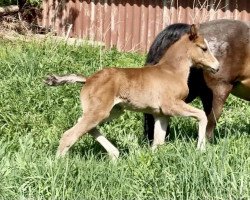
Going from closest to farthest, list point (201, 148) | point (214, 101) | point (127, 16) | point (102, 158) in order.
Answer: point (201, 148) < point (102, 158) < point (214, 101) < point (127, 16)

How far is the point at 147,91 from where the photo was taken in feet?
22.9

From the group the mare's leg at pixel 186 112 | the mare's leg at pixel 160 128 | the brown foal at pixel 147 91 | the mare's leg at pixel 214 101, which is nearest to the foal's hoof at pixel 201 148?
the brown foal at pixel 147 91

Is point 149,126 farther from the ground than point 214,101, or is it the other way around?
point 214,101

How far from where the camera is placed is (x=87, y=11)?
17.4 m

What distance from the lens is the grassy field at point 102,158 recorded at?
5402 millimetres

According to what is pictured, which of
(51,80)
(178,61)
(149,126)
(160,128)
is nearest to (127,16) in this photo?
(149,126)

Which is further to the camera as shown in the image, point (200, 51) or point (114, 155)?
point (200, 51)

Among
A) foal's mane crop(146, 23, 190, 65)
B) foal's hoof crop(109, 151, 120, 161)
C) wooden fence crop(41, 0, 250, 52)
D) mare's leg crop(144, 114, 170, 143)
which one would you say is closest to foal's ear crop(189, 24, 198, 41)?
foal's mane crop(146, 23, 190, 65)

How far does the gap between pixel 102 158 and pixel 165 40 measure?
5.95 ft

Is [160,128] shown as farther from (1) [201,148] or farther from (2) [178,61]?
(1) [201,148]

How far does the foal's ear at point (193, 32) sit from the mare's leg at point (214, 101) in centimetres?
75

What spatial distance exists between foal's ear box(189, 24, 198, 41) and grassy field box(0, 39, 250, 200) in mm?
1056

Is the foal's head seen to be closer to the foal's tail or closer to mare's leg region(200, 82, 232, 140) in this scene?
mare's leg region(200, 82, 232, 140)

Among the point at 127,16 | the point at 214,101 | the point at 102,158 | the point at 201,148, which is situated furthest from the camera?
the point at 127,16
